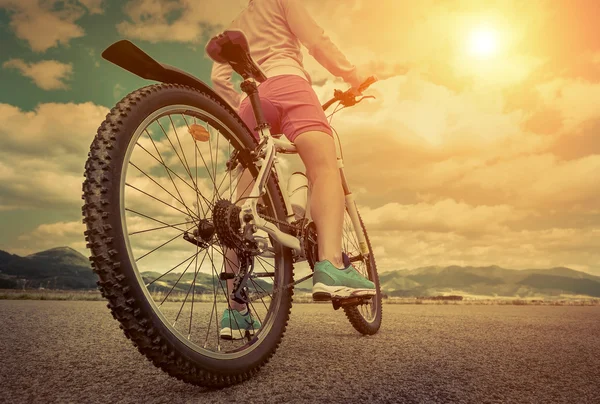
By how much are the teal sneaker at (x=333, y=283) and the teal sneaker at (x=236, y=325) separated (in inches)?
19.5

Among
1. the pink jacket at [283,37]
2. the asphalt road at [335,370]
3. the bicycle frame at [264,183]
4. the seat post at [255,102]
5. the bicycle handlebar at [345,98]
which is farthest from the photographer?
the bicycle handlebar at [345,98]

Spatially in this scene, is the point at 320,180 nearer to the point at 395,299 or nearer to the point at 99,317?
the point at 99,317

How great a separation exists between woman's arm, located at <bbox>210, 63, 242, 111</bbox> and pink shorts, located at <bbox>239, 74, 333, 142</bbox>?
0.42m

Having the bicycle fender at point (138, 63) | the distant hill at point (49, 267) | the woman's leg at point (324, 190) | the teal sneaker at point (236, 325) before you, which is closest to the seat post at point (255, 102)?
the woman's leg at point (324, 190)

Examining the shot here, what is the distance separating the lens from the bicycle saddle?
2297mm

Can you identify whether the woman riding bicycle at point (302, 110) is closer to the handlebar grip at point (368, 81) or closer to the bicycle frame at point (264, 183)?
the bicycle frame at point (264, 183)

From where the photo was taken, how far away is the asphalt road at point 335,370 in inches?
60.7

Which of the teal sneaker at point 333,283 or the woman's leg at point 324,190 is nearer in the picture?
the teal sneaker at point 333,283

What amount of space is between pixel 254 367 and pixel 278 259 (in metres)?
0.73

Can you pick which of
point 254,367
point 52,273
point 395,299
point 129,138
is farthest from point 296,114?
point 52,273

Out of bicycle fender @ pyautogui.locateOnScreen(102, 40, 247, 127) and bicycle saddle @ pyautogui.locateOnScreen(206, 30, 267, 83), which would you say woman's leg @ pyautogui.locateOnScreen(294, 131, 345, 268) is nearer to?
bicycle saddle @ pyautogui.locateOnScreen(206, 30, 267, 83)

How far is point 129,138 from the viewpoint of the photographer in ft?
5.13

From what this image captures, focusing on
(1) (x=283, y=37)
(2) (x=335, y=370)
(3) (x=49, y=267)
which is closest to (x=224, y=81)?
(1) (x=283, y=37)

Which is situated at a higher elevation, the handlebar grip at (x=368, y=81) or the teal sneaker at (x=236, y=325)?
the handlebar grip at (x=368, y=81)
